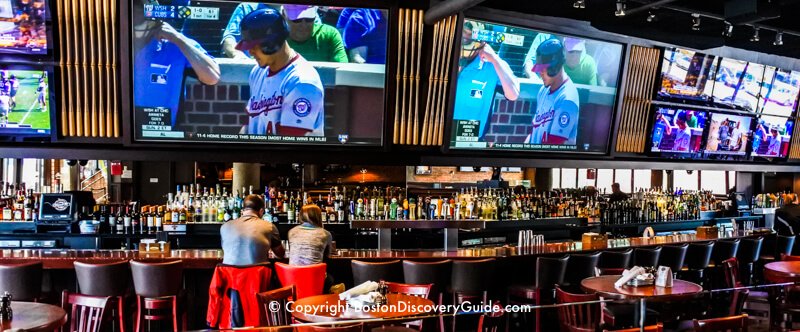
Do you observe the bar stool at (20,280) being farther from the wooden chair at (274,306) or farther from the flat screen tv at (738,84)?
the flat screen tv at (738,84)

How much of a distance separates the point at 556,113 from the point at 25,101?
5878 millimetres

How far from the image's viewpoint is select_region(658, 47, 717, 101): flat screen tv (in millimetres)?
9516

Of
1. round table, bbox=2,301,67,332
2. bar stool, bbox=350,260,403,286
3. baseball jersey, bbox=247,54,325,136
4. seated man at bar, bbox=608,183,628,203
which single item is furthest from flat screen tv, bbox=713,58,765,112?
round table, bbox=2,301,67,332

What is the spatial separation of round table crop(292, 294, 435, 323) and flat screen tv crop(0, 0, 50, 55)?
4099 mm

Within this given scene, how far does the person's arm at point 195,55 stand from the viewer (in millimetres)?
6816

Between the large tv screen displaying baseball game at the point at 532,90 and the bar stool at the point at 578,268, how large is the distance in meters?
2.09

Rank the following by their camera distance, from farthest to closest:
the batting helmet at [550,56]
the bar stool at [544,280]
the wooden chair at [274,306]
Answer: the batting helmet at [550,56] → the bar stool at [544,280] → the wooden chair at [274,306]

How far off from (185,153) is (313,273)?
276 centimetres

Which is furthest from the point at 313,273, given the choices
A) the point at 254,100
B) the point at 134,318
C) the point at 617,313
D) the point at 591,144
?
the point at 591,144

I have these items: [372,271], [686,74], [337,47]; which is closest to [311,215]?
[372,271]

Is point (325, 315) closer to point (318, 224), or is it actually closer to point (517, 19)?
point (318, 224)

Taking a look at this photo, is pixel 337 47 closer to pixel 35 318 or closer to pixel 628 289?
pixel 628 289

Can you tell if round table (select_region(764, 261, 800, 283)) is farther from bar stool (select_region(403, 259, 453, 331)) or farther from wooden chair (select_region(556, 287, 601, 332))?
bar stool (select_region(403, 259, 453, 331))

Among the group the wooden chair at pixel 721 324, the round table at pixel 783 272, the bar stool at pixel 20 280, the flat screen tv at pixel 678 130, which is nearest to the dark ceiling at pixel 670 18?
the flat screen tv at pixel 678 130
